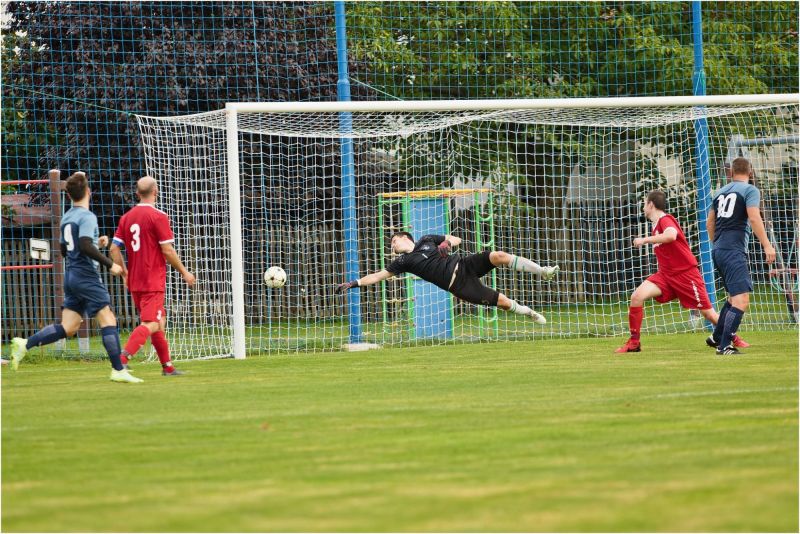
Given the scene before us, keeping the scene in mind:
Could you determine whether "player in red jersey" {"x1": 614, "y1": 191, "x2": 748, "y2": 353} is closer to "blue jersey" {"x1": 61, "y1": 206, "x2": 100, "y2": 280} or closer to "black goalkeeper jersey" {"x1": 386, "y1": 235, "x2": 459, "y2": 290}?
"black goalkeeper jersey" {"x1": 386, "y1": 235, "x2": 459, "y2": 290}

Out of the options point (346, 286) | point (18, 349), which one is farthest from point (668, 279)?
point (18, 349)

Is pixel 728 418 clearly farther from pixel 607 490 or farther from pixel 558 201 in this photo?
pixel 558 201

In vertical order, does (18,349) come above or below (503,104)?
below

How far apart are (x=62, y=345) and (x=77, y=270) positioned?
4858 mm

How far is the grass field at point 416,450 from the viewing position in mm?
4883

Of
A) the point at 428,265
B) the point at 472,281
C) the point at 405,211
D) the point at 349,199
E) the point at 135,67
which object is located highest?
the point at 135,67

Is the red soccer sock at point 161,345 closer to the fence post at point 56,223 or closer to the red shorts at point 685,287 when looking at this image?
the fence post at point 56,223

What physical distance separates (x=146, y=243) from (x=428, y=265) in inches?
139

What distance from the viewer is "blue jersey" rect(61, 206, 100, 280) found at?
10719 mm

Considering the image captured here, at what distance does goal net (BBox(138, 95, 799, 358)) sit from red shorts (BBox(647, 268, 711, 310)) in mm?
2242

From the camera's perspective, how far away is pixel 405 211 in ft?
56.1

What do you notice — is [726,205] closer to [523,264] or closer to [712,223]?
[712,223]

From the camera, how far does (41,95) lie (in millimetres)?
19438

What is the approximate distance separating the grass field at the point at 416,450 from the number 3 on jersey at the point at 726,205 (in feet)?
5.85
